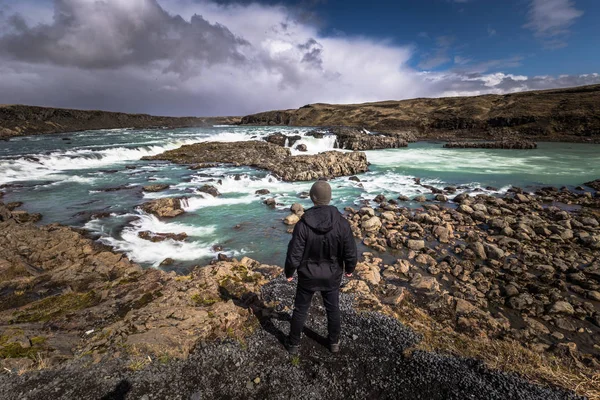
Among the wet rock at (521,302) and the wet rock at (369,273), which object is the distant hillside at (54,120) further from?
the wet rock at (521,302)

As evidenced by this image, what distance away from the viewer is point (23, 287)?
759cm

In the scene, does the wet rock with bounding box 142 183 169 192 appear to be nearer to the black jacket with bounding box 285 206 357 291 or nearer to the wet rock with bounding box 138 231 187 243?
the wet rock with bounding box 138 231 187 243

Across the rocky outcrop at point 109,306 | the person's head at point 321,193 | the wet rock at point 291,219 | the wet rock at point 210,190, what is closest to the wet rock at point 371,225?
the wet rock at point 291,219

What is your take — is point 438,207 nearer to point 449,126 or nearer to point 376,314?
point 376,314

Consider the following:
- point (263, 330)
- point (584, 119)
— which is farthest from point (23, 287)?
point (584, 119)

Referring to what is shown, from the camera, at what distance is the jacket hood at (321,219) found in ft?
14.8

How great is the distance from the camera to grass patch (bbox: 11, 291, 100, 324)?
19.9ft

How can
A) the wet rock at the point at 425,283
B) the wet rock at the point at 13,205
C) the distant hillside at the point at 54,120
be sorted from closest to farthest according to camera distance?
the wet rock at the point at 425,283
the wet rock at the point at 13,205
the distant hillside at the point at 54,120

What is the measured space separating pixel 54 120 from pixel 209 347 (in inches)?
5009

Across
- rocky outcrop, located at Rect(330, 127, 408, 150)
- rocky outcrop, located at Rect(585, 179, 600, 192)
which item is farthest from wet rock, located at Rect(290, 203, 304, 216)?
rocky outcrop, located at Rect(330, 127, 408, 150)

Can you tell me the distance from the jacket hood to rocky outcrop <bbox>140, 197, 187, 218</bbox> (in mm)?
14703

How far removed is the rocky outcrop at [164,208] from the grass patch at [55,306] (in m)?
10.1

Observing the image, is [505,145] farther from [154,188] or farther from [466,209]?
[154,188]

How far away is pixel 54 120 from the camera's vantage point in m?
95.6
